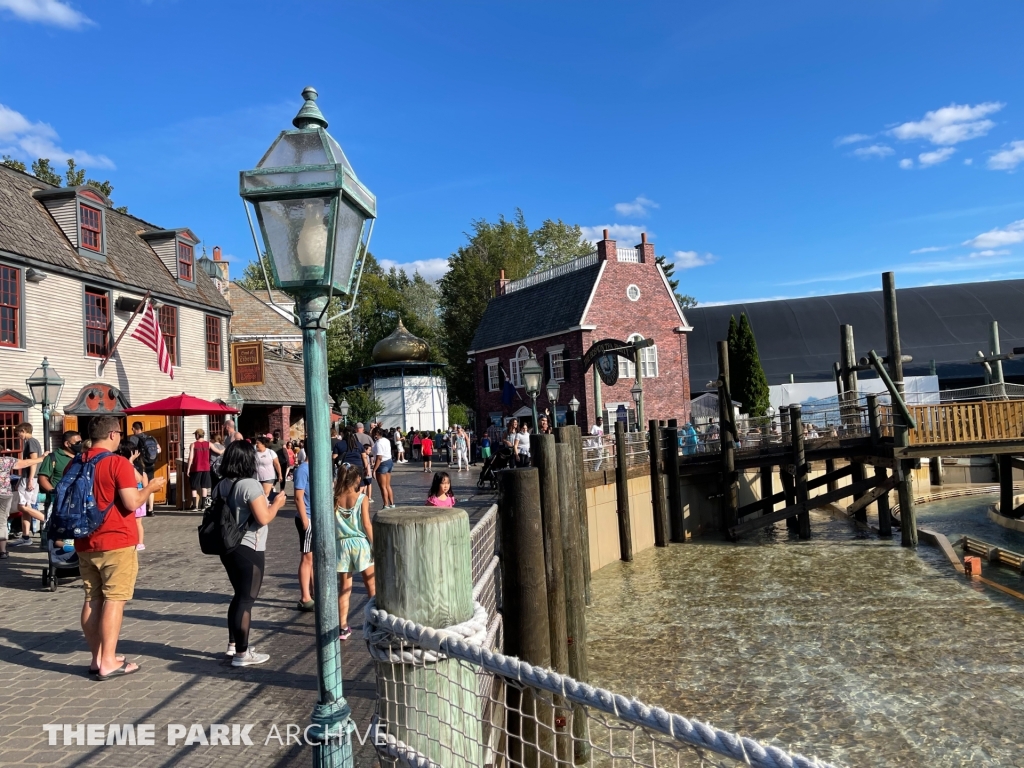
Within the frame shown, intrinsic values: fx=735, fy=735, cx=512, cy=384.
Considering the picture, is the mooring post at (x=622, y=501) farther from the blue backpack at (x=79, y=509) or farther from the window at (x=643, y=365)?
the window at (x=643, y=365)

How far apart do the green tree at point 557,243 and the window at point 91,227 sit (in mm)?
38726

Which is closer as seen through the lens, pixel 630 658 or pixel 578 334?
pixel 630 658

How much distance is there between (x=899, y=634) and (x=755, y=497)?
11956 mm

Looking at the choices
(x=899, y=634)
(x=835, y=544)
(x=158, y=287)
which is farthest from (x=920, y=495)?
(x=158, y=287)

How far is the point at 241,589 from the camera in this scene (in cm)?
577

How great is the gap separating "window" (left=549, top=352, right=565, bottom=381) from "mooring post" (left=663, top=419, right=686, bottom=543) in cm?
1447

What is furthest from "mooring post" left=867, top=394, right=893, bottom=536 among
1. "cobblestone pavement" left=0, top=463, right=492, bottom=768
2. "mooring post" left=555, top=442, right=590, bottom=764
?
"cobblestone pavement" left=0, top=463, right=492, bottom=768

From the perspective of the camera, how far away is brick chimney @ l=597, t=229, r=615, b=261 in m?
30.9

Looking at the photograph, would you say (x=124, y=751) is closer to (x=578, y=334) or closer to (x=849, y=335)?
(x=849, y=335)

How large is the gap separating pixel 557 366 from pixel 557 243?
25.7 m

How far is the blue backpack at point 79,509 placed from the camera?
5.43 m

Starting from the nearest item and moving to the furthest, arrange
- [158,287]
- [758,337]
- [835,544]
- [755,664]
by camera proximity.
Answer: [755,664] < [835,544] < [158,287] < [758,337]

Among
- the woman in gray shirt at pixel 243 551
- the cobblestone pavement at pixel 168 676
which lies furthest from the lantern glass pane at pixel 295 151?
the cobblestone pavement at pixel 168 676

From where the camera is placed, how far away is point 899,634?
10.0 metres
